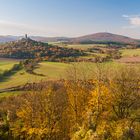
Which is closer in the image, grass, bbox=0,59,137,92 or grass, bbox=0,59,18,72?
grass, bbox=0,59,137,92

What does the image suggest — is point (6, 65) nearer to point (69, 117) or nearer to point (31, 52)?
point (31, 52)

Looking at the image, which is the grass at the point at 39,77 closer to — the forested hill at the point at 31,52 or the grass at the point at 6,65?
the grass at the point at 6,65

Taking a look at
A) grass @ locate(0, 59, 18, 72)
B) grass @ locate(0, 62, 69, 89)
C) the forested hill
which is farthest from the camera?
the forested hill

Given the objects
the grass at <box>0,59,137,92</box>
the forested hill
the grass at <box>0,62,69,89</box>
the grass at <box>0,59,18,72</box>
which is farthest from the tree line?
the forested hill

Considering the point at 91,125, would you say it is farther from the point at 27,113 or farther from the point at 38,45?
the point at 38,45

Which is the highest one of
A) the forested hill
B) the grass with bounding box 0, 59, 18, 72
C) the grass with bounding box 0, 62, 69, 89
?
the forested hill

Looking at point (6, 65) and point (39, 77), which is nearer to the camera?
point (39, 77)

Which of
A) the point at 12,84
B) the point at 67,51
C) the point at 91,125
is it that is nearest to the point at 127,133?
the point at 91,125

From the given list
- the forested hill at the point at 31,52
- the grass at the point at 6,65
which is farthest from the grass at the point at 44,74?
the forested hill at the point at 31,52

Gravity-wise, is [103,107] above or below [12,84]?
above

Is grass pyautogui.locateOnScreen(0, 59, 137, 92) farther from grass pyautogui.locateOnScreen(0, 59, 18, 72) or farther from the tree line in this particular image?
the tree line

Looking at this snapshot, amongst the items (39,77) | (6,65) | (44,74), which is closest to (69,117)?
(39,77)
